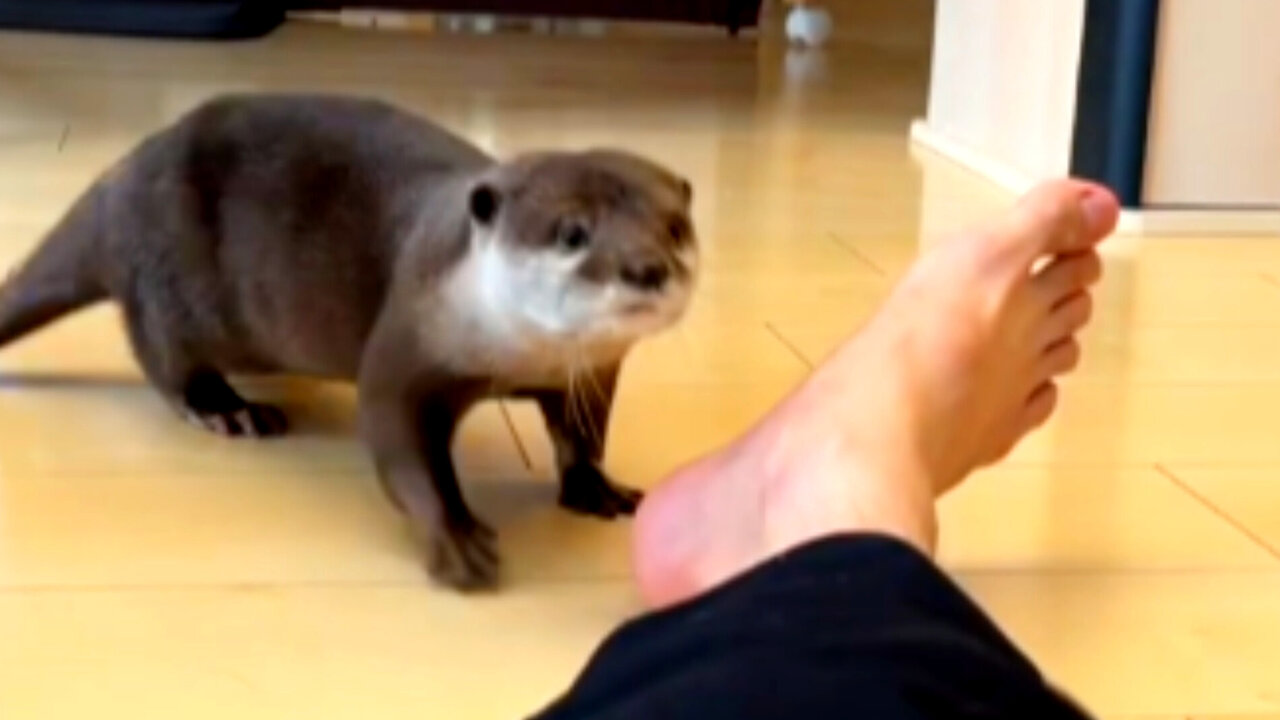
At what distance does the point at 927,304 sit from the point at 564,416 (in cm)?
25

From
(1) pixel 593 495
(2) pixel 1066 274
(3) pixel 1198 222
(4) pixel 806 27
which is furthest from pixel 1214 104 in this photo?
(4) pixel 806 27

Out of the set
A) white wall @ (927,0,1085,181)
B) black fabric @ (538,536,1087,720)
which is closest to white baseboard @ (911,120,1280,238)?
white wall @ (927,0,1085,181)

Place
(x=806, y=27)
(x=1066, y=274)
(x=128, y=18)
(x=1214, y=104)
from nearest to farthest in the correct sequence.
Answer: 1. (x=1066, y=274)
2. (x=1214, y=104)
3. (x=128, y=18)
4. (x=806, y=27)

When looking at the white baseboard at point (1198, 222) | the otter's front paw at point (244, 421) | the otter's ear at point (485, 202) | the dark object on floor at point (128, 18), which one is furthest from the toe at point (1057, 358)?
the dark object on floor at point (128, 18)

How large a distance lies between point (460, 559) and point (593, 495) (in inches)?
6.1

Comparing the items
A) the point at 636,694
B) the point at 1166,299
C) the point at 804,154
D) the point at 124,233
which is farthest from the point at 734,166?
the point at 636,694

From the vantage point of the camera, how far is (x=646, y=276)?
1.08 metres

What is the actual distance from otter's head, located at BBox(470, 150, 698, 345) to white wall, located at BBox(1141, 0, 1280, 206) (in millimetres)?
1131

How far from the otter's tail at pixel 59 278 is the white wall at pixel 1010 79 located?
1134 millimetres

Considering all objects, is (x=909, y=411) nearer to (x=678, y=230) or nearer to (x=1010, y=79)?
(x=678, y=230)

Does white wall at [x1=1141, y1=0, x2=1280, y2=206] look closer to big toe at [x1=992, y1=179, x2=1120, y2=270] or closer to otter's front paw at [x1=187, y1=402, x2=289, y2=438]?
big toe at [x1=992, y1=179, x2=1120, y2=270]

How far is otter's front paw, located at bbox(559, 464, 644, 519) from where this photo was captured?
51.3 inches

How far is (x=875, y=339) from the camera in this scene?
1.13 meters

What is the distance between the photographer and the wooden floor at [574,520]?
1062 mm
